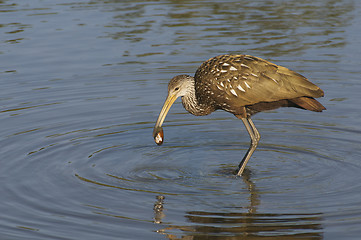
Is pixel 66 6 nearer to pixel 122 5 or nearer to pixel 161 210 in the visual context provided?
pixel 122 5

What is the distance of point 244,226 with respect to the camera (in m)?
7.02

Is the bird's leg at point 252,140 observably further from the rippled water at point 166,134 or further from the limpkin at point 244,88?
the rippled water at point 166,134

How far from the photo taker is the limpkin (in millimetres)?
8562

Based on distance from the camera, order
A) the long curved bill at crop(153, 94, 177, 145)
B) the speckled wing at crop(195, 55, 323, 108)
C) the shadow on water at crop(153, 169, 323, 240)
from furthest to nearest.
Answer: the long curved bill at crop(153, 94, 177, 145), the speckled wing at crop(195, 55, 323, 108), the shadow on water at crop(153, 169, 323, 240)

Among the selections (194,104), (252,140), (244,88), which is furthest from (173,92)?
(252,140)

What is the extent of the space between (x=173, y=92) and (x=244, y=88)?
882 mm

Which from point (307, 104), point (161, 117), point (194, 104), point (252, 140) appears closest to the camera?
point (307, 104)

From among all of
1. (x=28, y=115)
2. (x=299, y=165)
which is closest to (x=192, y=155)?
(x=299, y=165)

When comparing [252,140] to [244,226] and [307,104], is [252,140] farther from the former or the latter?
[244,226]

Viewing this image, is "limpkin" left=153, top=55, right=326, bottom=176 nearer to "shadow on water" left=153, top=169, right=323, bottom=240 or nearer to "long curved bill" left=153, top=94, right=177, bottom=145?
"long curved bill" left=153, top=94, right=177, bottom=145

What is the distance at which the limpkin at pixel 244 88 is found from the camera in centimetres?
856

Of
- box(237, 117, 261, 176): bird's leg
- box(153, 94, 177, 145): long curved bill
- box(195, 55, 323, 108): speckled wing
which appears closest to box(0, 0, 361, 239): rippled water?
box(237, 117, 261, 176): bird's leg

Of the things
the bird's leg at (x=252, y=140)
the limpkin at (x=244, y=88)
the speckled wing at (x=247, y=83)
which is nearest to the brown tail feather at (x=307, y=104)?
the limpkin at (x=244, y=88)

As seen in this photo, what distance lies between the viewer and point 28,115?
435 inches
